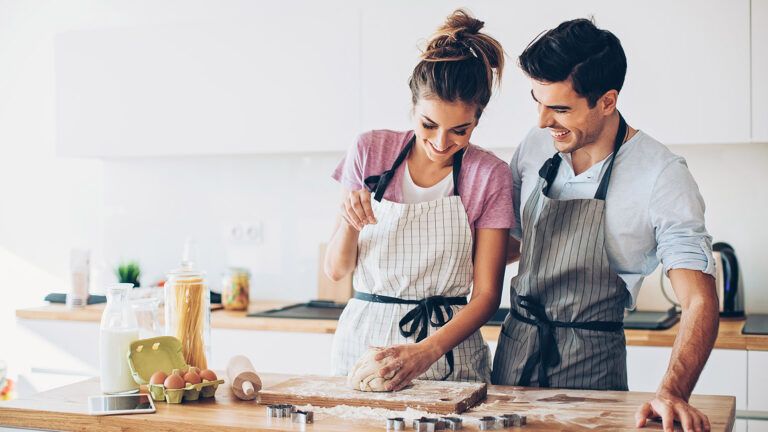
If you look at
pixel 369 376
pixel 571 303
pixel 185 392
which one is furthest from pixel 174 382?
pixel 571 303

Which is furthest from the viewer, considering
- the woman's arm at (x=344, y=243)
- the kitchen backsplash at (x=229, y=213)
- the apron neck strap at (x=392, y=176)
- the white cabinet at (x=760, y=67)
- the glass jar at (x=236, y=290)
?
the kitchen backsplash at (x=229, y=213)

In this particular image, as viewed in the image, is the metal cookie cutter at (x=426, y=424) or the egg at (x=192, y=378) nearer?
the metal cookie cutter at (x=426, y=424)

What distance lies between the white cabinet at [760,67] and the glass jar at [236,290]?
196cm

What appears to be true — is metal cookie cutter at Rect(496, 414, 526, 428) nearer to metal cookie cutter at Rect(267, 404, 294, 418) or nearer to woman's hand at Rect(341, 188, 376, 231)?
metal cookie cutter at Rect(267, 404, 294, 418)

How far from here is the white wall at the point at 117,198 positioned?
12.6ft

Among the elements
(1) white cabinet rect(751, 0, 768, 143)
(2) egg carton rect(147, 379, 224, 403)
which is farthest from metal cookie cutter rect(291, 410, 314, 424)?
(1) white cabinet rect(751, 0, 768, 143)

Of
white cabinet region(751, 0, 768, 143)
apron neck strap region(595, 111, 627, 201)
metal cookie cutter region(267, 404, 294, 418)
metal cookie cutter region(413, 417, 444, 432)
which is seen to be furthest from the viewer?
white cabinet region(751, 0, 768, 143)

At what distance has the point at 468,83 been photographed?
6.32 feet

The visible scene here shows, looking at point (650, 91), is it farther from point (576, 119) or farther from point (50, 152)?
point (50, 152)

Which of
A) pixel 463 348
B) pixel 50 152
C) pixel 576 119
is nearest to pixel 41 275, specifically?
pixel 50 152

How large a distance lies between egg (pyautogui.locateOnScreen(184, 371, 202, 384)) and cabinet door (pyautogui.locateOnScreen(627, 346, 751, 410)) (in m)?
1.55

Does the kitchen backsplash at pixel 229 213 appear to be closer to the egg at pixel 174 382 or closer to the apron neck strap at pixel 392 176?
the apron neck strap at pixel 392 176

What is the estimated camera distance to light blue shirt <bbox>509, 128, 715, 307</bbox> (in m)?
1.81

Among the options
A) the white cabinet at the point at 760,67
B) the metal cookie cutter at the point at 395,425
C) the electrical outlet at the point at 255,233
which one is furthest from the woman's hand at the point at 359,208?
the electrical outlet at the point at 255,233
